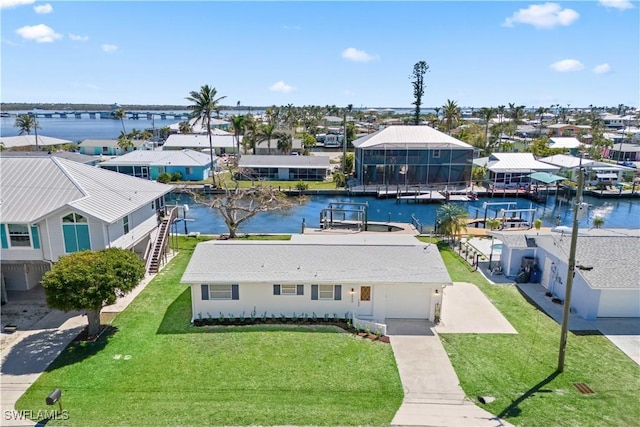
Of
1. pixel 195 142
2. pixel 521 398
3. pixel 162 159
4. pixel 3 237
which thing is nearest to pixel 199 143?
pixel 195 142

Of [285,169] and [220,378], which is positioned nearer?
[220,378]

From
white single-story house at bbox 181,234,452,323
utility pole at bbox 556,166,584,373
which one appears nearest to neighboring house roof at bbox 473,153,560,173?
white single-story house at bbox 181,234,452,323

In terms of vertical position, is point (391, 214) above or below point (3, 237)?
below

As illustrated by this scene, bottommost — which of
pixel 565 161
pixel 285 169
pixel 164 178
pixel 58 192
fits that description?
pixel 164 178

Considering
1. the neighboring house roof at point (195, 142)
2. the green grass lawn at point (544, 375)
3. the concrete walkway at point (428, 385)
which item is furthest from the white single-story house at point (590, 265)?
the neighboring house roof at point (195, 142)

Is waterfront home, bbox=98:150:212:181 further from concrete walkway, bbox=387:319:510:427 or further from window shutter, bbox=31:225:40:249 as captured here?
concrete walkway, bbox=387:319:510:427

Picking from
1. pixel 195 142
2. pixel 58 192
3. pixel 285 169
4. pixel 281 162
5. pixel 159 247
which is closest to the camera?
pixel 58 192

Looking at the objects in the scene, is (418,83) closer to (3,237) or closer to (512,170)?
(512,170)
